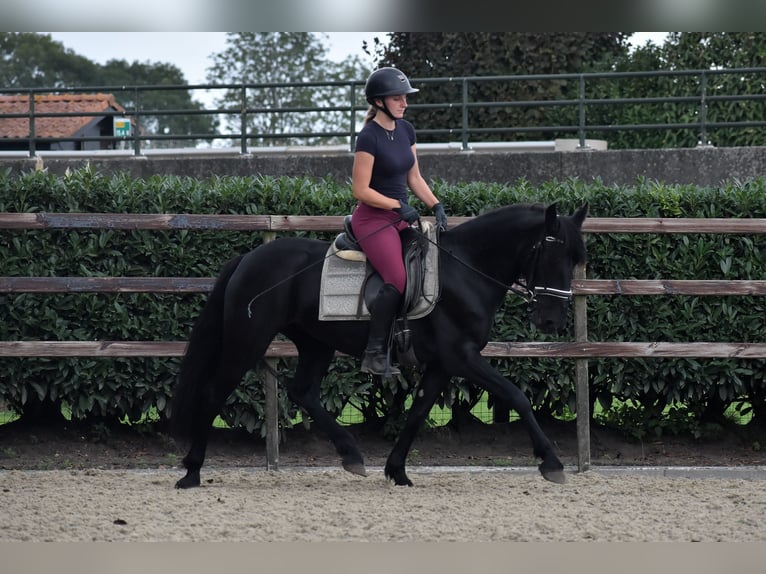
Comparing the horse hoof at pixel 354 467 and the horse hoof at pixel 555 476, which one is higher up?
the horse hoof at pixel 555 476

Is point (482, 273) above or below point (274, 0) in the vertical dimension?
below

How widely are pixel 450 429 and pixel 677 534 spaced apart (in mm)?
3136

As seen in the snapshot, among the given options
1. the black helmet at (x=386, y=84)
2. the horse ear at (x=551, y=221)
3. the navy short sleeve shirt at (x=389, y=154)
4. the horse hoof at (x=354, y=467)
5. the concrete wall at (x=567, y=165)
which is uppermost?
the black helmet at (x=386, y=84)

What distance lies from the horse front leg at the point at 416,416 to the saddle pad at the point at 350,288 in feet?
1.41

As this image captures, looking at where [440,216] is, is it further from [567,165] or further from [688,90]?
[688,90]

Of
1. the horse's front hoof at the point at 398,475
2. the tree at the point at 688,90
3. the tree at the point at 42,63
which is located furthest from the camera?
the tree at the point at 42,63

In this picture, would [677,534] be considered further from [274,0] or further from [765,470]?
[274,0]

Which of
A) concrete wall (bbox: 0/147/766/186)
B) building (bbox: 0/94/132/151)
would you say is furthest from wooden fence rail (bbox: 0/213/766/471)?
building (bbox: 0/94/132/151)

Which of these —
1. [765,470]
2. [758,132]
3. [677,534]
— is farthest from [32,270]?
[758,132]

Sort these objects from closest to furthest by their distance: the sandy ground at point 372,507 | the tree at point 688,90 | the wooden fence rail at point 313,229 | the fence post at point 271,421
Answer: the sandy ground at point 372,507 < the wooden fence rail at point 313,229 < the fence post at point 271,421 < the tree at point 688,90

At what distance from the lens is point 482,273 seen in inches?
222

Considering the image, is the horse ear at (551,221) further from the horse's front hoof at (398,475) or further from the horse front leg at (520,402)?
the horse's front hoof at (398,475)

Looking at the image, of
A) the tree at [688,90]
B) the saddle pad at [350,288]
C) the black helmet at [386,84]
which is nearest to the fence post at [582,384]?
the saddle pad at [350,288]

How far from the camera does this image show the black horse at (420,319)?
17.8 ft
